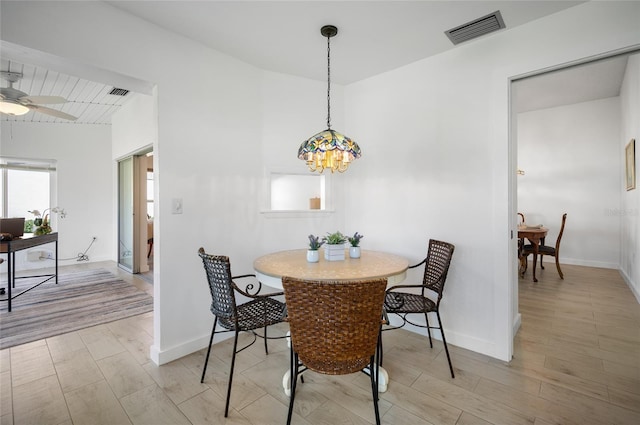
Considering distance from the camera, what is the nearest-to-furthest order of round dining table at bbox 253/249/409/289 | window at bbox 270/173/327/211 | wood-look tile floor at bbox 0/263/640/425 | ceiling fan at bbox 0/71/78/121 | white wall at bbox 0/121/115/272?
wood-look tile floor at bbox 0/263/640/425 < round dining table at bbox 253/249/409/289 < ceiling fan at bbox 0/71/78/121 < window at bbox 270/173/327/211 < white wall at bbox 0/121/115/272

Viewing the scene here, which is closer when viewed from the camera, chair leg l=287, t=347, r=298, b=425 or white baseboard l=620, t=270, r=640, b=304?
chair leg l=287, t=347, r=298, b=425

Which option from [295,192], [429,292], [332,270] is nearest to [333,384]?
[332,270]

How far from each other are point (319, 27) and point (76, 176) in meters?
5.96

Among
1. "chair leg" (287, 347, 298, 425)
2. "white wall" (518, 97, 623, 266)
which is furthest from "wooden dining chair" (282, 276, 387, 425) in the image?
"white wall" (518, 97, 623, 266)

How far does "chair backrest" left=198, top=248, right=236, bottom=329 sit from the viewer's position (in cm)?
174

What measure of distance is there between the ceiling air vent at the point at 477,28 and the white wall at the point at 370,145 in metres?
0.13

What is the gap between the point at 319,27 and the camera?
2.29 metres

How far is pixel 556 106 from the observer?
575cm

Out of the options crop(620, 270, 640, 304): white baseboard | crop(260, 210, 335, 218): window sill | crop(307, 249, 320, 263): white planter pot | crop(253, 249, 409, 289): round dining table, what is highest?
crop(260, 210, 335, 218): window sill

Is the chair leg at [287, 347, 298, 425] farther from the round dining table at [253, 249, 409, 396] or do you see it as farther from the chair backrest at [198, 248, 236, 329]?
the chair backrest at [198, 248, 236, 329]

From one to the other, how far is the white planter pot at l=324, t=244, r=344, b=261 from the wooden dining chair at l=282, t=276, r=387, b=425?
34.6 inches

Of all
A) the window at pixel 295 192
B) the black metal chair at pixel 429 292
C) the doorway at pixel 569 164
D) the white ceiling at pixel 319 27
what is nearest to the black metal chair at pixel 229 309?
the black metal chair at pixel 429 292

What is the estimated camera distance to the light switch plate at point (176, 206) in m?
2.36

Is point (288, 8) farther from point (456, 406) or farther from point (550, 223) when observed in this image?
point (550, 223)
